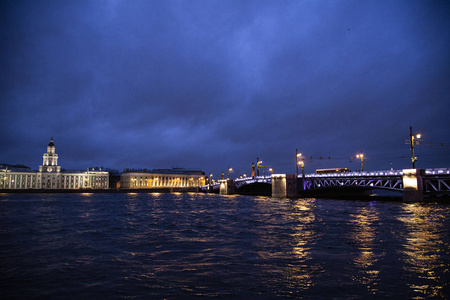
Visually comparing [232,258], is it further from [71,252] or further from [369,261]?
[71,252]

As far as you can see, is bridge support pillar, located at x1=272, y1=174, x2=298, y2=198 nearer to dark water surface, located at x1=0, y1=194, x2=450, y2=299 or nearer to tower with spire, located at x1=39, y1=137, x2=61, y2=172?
dark water surface, located at x1=0, y1=194, x2=450, y2=299

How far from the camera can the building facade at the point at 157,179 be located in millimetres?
154750

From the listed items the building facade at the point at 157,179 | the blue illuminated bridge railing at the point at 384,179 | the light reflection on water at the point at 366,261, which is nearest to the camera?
the light reflection on water at the point at 366,261

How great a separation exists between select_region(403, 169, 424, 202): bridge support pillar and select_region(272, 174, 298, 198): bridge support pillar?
86.1 ft

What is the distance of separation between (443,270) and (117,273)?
893 centimetres

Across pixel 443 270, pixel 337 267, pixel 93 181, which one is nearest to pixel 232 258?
pixel 337 267

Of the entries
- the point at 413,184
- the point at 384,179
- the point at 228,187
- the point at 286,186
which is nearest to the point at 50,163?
the point at 228,187

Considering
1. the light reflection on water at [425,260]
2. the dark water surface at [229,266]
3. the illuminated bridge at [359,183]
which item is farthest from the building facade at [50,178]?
the light reflection on water at [425,260]

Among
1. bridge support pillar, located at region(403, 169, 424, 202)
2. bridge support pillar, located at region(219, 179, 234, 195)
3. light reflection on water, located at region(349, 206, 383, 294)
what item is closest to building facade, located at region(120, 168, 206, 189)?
bridge support pillar, located at region(219, 179, 234, 195)

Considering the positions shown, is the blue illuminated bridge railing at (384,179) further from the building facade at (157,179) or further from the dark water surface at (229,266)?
the building facade at (157,179)

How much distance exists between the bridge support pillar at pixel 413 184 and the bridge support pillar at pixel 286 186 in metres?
26.2

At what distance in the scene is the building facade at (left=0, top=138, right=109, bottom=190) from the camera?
14550 centimetres

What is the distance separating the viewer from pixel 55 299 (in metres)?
6.27

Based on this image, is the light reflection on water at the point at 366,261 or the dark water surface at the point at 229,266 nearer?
the dark water surface at the point at 229,266
